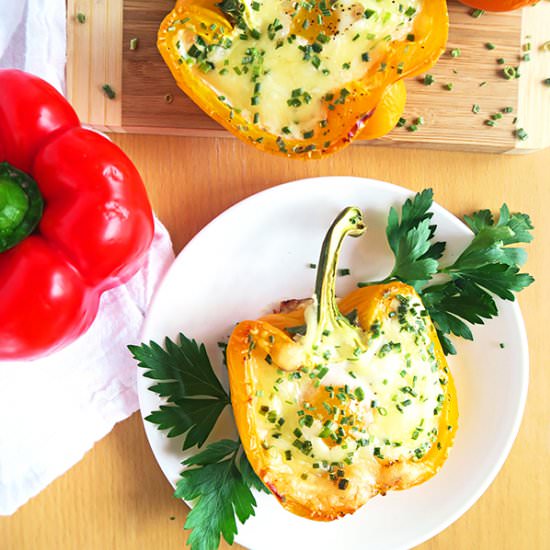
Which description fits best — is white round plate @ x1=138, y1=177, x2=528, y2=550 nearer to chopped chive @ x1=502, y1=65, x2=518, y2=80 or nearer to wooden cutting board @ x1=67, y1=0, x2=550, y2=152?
wooden cutting board @ x1=67, y1=0, x2=550, y2=152

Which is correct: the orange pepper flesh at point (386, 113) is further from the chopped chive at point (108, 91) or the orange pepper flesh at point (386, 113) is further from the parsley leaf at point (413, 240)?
the chopped chive at point (108, 91)

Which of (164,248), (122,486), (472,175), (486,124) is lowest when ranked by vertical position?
(122,486)

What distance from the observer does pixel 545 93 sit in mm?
1178

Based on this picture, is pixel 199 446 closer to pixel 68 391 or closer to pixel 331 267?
pixel 68 391

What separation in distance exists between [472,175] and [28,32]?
2.60 feet

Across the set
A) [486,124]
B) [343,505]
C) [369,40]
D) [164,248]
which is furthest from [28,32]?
[343,505]

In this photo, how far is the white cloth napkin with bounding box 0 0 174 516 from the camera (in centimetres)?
116

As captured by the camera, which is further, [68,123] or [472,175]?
[472,175]

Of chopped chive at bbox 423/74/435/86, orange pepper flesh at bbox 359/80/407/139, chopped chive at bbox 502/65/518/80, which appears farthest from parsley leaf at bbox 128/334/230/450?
chopped chive at bbox 502/65/518/80

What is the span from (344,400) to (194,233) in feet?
1.36

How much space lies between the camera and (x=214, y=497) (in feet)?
3.61

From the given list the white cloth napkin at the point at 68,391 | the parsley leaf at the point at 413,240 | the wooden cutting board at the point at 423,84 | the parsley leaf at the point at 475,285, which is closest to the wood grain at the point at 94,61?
the wooden cutting board at the point at 423,84

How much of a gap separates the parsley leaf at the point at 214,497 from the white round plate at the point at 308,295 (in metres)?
0.05

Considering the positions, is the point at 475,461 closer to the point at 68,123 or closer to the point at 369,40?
the point at 369,40
